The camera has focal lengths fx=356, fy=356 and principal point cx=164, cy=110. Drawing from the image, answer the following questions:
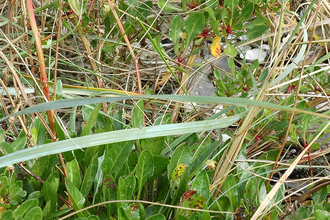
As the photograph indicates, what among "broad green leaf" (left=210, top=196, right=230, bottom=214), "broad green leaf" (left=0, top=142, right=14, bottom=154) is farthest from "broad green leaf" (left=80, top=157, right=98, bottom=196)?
"broad green leaf" (left=210, top=196, right=230, bottom=214)

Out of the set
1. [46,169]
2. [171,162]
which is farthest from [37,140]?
[171,162]

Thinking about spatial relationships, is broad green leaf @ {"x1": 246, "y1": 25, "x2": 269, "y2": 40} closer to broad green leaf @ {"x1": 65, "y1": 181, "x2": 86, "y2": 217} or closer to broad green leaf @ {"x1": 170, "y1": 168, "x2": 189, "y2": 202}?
broad green leaf @ {"x1": 170, "y1": 168, "x2": 189, "y2": 202}

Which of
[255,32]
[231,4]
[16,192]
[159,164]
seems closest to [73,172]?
[16,192]

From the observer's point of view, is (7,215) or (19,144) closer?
(7,215)

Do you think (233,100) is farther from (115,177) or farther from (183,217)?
(115,177)

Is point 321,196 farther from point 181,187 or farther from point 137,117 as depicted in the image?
point 137,117

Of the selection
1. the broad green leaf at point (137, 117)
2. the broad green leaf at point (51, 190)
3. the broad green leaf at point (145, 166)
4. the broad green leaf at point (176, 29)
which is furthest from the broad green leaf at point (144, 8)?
the broad green leaf at point (51, 190)
